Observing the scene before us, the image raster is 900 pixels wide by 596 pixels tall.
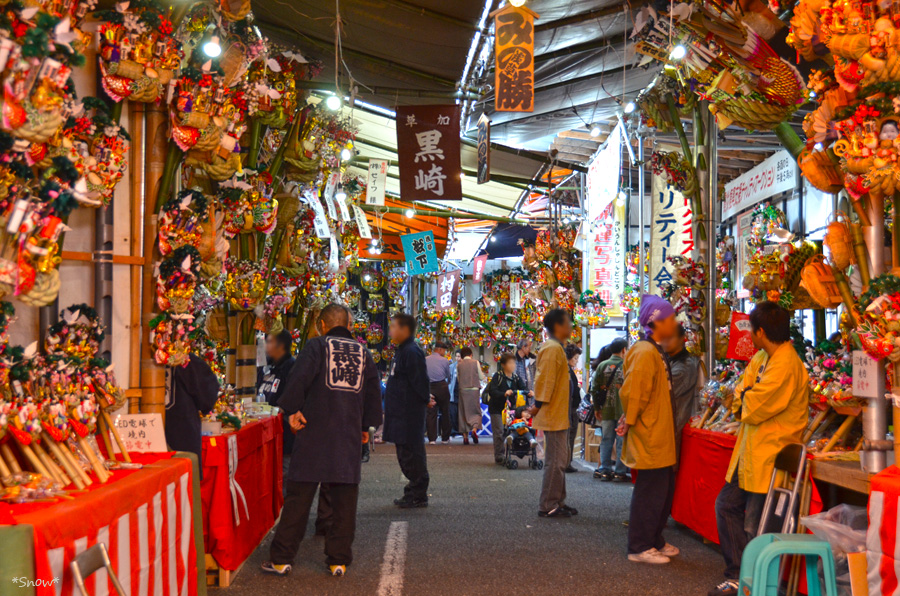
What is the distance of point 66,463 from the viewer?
2945mm

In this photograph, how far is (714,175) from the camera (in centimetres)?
718

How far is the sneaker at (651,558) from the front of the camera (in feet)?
17.6

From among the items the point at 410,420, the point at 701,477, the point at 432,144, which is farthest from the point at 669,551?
the point at 432,144

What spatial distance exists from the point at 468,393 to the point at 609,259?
460 centimetres

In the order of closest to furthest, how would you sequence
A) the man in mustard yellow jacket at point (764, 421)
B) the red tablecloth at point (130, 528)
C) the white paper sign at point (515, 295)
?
1. the red tablecloth at point (130, 528)
2. the man in mustard yellow jacket at point (764, 421)
3. the white paper sign at point (515, 295)

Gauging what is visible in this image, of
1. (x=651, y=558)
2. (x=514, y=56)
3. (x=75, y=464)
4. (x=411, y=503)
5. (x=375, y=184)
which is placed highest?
(x=514, y=56)

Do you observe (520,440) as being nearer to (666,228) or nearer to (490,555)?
(666,228)

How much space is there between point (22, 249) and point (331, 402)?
2.87 m

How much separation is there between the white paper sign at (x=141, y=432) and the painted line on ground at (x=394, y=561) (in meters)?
1.62

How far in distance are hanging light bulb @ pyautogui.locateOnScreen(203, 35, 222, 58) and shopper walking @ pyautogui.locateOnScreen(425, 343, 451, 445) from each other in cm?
846

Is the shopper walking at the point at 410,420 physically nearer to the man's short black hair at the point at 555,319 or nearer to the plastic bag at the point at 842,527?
the man's short black hair at the point at 555,319

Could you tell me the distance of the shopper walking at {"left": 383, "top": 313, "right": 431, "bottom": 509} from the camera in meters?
7.51

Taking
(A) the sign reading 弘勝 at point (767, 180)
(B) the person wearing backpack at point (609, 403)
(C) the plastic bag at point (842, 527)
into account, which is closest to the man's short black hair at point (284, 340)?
(B) the person wearing backpack at point (609, 403)

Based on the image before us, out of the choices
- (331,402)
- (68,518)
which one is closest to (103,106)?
(68,518)
